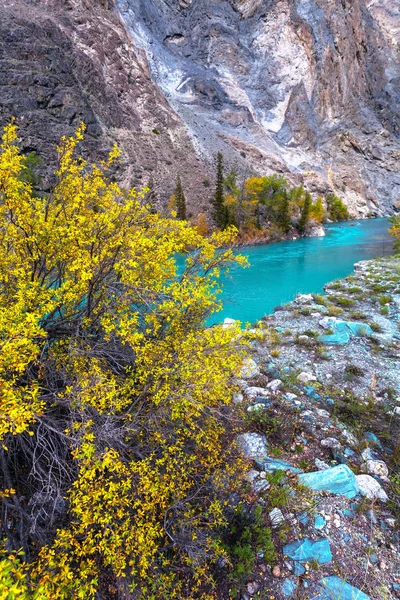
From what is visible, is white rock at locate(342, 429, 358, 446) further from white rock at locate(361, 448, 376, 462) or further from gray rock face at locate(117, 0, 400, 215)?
gray rock face at locate(117, 0, 400, 215)

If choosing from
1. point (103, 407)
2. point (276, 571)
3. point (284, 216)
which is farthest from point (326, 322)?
point (284, 216)

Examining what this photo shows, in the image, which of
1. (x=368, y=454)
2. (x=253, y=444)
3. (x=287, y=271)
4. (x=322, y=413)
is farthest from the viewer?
(x=287, y=271)

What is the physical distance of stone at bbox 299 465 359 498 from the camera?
168 inches

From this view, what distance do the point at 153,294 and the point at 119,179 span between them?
165 ft

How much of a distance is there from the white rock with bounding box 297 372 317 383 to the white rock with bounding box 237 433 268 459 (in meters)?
2.59

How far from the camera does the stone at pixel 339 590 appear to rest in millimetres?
3123

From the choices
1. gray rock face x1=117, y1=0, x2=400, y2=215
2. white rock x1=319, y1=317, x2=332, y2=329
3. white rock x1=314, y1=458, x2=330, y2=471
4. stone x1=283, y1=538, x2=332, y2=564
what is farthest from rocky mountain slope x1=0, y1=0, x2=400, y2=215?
stone x1=283, y1=538, x2=332, y2=564

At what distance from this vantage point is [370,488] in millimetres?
4305

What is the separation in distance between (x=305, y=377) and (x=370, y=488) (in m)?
3.33

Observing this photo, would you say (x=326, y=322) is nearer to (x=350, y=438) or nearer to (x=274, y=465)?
(x=350, y=438)

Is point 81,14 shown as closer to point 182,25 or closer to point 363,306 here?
point 182,25


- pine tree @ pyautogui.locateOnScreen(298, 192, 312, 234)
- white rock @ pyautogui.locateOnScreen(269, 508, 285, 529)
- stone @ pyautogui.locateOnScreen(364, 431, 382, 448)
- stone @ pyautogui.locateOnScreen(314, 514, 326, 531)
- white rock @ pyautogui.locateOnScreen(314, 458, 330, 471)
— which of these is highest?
pine tree @ pyautogui.locateOnScreen(298, 192, 312, 234)

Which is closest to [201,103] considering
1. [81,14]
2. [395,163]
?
[81,14]

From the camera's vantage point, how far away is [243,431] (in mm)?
5418
